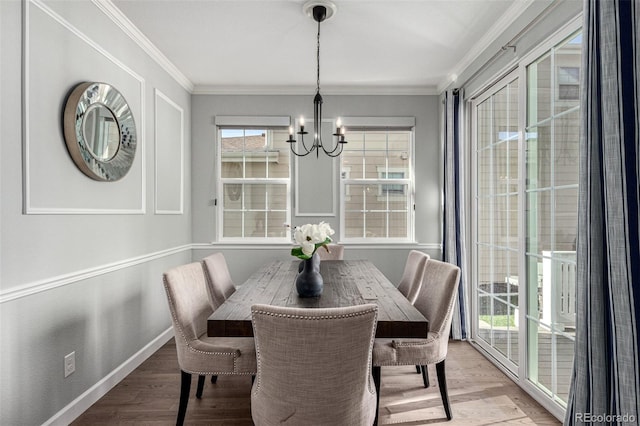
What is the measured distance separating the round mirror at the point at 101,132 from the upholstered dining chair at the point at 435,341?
2136mm

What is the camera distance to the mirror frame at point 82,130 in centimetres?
210

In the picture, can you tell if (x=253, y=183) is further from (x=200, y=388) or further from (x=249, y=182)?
(x=200, y=388)

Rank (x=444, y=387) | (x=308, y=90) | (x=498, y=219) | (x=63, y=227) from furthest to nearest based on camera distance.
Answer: (x=308, y=90) < (x=498, y=219) < (x=444, y=387) < (x=63, y=227)

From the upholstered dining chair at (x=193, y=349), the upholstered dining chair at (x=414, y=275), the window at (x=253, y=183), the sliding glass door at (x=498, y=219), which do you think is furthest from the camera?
the window at (x=253, y=183)

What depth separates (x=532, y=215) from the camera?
8.14ft

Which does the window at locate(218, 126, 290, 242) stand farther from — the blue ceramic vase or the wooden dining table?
the blue ceramic vase

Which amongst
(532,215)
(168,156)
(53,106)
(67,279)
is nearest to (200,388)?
(67,279)

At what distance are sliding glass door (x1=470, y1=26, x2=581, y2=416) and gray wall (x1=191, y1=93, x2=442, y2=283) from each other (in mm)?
897

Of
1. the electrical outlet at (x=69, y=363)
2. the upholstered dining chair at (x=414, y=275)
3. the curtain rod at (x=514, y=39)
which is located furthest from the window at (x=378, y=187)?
the electrical outlet at (x=69, y=363)

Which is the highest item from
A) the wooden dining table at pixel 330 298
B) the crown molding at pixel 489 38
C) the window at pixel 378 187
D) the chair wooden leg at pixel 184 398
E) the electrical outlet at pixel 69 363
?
the crown molding at pixel 489 38

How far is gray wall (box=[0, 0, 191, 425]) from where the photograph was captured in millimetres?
1734

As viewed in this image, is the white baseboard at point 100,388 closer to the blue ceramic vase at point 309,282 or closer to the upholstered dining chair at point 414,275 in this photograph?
the blue ceramic vase at point 309,282

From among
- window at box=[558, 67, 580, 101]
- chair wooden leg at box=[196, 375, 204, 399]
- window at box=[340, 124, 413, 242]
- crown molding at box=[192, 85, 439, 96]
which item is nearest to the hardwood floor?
chair wooden leg at box=[196, 375, 204, 399]

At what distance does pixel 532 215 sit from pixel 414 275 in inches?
36.0
